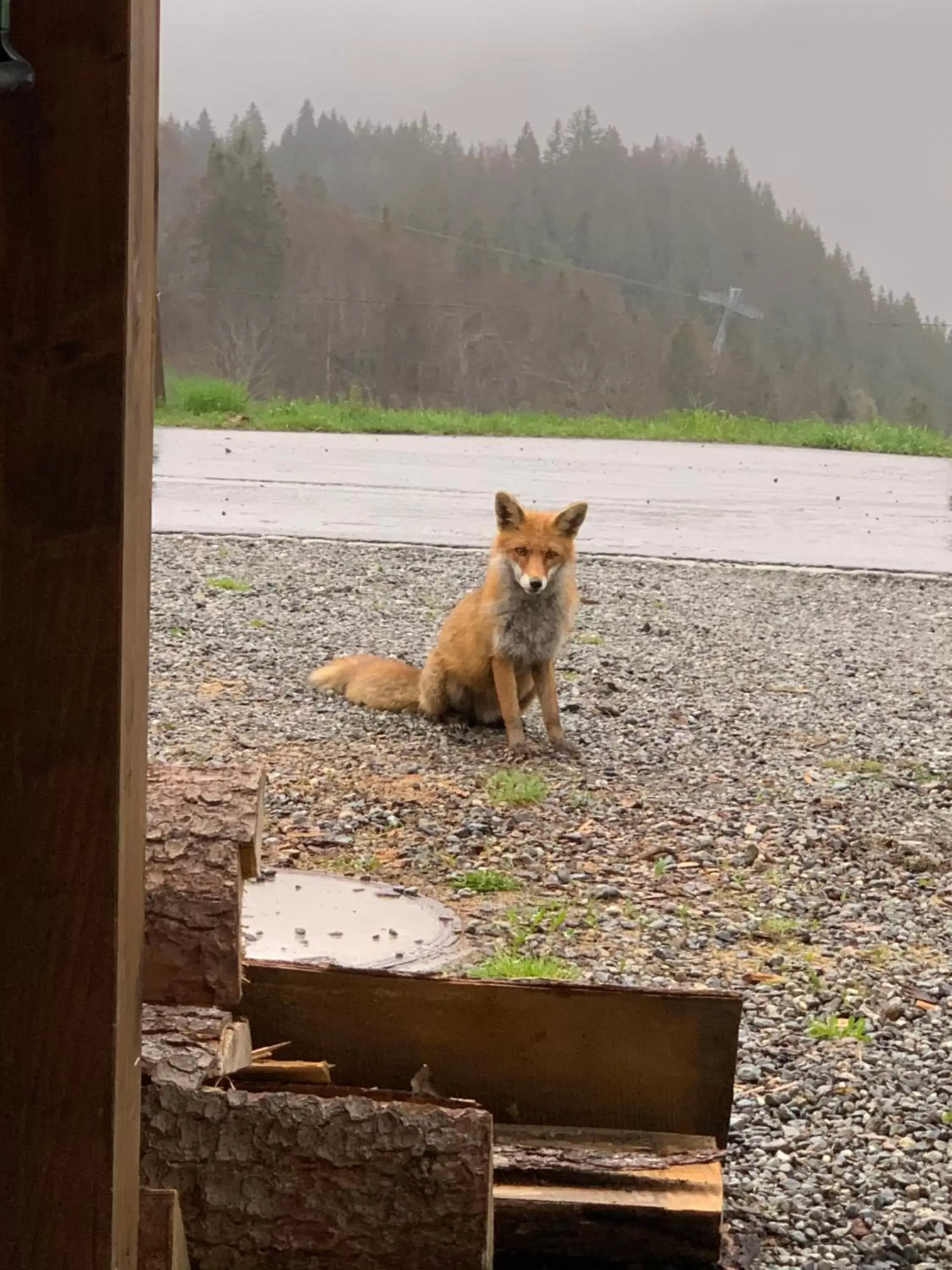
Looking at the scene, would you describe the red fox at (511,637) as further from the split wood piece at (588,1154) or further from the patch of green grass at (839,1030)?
the split wood piece at (588,1154)

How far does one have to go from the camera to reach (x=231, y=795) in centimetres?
185

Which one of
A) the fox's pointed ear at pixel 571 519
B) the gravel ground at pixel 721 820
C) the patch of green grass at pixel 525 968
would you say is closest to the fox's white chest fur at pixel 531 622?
the fox's pointed ear at pixel 571 519

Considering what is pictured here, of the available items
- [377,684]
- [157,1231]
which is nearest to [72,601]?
[157,1231]

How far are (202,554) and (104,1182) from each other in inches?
256

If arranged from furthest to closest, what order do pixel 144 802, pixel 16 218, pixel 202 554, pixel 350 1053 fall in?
pixel 202 554 < pixel 350 1053 < pixel 144 802 < pixel 16 218

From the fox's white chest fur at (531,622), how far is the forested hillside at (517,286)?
736 cm

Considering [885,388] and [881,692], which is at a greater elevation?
[885,388]

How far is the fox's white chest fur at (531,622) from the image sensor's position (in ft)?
14.2

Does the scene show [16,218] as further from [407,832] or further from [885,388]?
[885,388]

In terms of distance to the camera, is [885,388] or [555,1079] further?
[885,388]

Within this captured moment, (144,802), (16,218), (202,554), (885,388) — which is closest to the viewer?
(16,218)

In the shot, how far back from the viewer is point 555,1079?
6.09 ft

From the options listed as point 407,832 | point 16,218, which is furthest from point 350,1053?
point 407,832

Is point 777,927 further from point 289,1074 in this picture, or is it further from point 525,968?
point 289,1074
